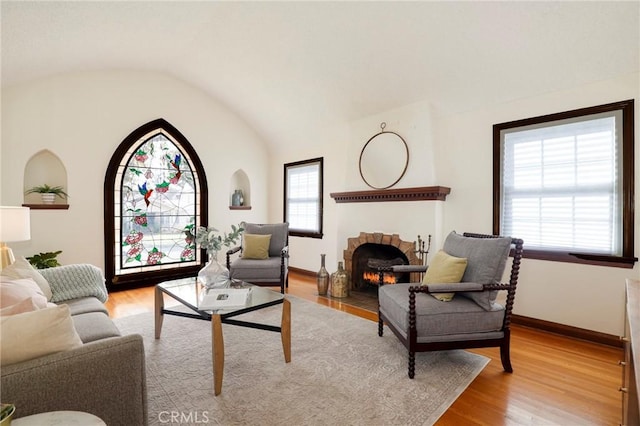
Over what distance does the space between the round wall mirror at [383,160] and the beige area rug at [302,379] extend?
1960mm

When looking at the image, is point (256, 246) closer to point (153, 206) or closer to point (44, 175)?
point (153, 206)

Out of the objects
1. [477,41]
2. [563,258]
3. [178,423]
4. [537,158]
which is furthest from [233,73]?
[563,258]

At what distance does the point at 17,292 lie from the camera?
169 cm

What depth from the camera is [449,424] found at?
5.80 ft

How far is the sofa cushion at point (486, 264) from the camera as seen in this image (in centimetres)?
231

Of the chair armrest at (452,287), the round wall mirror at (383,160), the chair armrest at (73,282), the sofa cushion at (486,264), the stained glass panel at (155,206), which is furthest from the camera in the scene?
the stained glass panel at (155,206)

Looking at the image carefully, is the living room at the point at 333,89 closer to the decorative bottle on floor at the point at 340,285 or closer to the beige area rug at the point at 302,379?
the decorative bottle on floor at the point at 340,285

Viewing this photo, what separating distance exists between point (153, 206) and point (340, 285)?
10.7 ft

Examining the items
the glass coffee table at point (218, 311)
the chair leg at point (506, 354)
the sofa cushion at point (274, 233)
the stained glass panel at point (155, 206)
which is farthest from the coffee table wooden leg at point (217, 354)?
the stained glass panel at point (155, 206)

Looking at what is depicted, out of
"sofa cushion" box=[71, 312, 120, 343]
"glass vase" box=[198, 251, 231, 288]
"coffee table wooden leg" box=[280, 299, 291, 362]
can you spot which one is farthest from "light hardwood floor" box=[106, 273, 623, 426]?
"sofa cushion" box=[71, 312, 120, 343]

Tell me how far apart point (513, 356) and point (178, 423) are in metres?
2.50

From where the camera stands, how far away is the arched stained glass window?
4699 mm

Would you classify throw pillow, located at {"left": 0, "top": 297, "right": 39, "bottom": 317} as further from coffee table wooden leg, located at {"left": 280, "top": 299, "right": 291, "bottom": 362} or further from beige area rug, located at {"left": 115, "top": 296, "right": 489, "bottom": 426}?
coffee table wooden leg, located at {"left": 280, "top": 299, "right": 291, "bottom": 362}

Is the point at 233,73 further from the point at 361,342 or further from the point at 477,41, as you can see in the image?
the point at 361,342
